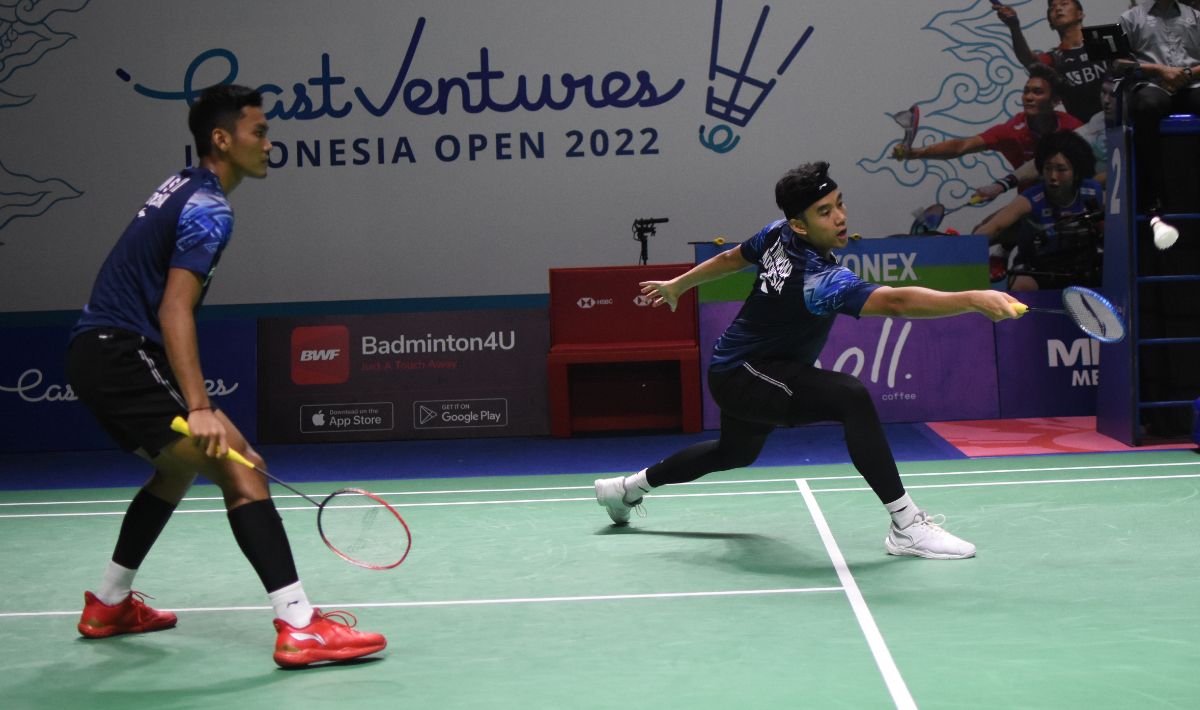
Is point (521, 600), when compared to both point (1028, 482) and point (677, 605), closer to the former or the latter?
point (677, 605)

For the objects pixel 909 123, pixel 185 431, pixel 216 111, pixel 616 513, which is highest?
pixel 909 123

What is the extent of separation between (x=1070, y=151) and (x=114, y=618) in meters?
9.16

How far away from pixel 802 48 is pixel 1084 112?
250 cm

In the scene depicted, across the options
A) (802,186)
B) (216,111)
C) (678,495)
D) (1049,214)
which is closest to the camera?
(216,111)

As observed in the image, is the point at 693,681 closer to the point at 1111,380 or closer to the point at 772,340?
the point at 772,340

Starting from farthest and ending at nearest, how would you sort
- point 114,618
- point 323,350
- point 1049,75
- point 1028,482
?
point 1049,75, point 323,350, point 1028,482, point 114,618

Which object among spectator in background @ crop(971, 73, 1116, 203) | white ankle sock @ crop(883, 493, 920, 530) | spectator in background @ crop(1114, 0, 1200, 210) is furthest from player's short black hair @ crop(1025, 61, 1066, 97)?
white ankle sock @ crop(883, 493, 920, 530)

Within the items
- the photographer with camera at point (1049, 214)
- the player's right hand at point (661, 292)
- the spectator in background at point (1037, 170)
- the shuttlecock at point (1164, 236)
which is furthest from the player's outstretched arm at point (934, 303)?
the spectator in background at point (1037, 170)

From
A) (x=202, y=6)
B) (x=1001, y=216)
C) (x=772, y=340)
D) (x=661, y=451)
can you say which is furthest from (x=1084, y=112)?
(x=202, y=6)

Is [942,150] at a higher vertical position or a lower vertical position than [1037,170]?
higher

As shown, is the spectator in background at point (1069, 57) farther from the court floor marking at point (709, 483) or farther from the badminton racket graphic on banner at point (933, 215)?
the court floor marking at point (709, 483)

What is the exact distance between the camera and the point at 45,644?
3939 mm

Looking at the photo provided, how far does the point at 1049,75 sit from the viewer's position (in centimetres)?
1113

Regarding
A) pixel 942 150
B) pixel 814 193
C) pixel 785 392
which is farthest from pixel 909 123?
pixel 785 392
